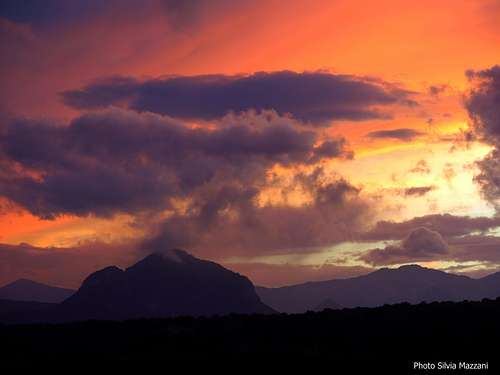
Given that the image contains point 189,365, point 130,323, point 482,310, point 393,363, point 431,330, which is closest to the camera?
point 393,363

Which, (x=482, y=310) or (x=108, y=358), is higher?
(x=482, y=310)

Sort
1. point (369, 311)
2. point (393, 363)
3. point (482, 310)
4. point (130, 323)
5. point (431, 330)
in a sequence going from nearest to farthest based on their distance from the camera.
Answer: point (393, 363), point (431, 330), point (482, 310), point (369, 311), point (130, 323)

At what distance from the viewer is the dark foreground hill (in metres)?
87.2

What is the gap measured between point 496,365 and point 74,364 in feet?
196

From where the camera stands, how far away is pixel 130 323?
13312 cm

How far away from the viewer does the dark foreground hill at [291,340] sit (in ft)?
286

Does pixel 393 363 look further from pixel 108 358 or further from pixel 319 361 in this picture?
pixel 108 358

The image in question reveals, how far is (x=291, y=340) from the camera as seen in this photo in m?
105

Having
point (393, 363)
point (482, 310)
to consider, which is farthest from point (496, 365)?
point (482, 310)

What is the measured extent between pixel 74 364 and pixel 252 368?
28.7 meters

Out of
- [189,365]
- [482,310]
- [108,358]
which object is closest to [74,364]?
[108,358]

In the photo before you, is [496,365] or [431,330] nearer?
[496,365]

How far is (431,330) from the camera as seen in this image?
3888 inches

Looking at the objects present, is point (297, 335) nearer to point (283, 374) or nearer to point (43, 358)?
point (283, 374)
